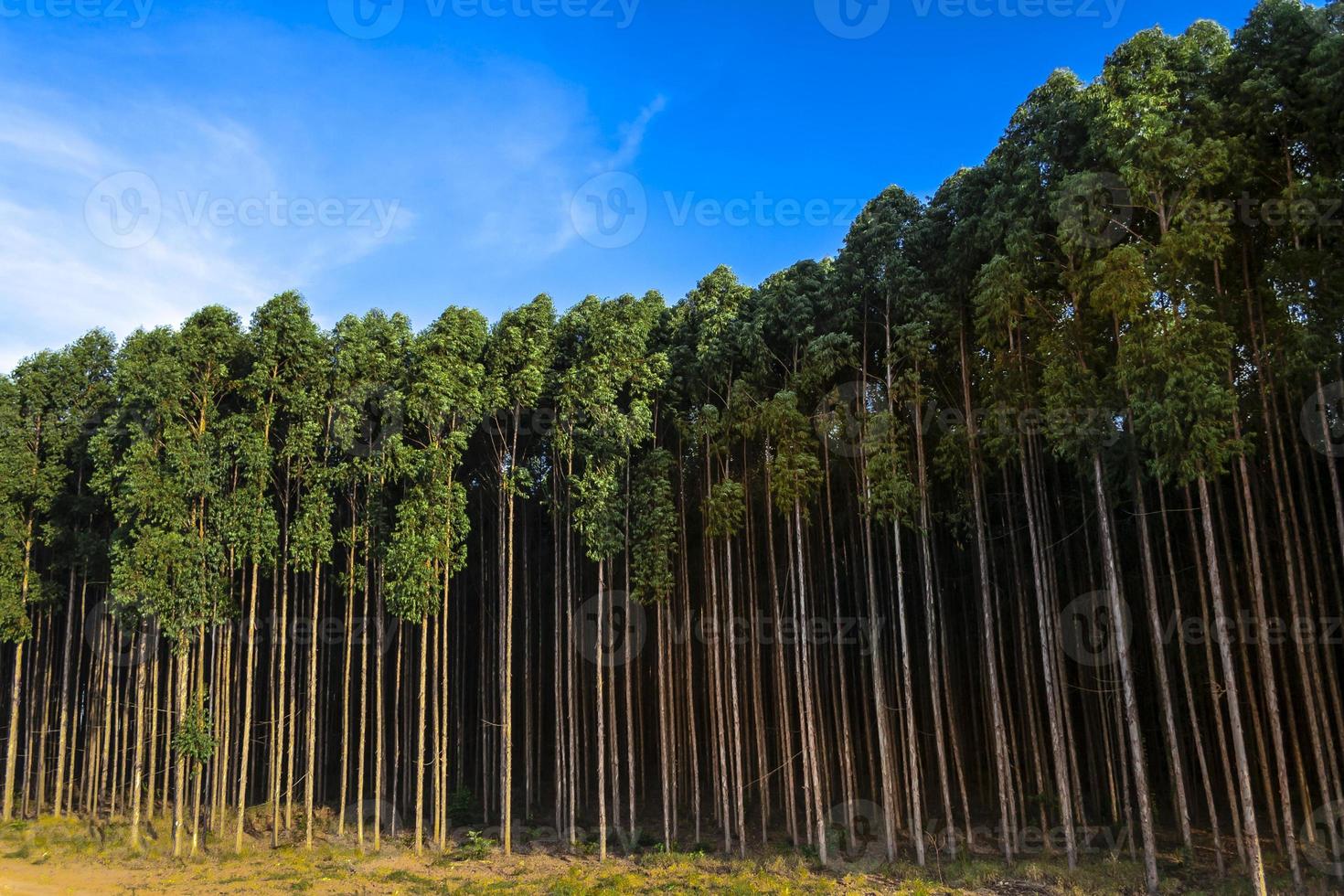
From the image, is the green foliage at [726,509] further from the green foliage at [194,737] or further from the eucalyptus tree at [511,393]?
the green foliage at [194,737]

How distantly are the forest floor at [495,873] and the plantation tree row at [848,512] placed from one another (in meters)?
0.59

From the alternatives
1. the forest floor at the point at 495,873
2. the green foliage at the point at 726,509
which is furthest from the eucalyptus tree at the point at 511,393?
the green foliage at the point at 726,509

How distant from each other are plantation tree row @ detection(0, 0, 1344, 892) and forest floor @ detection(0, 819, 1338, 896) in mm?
588

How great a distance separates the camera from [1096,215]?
1151 centimetres

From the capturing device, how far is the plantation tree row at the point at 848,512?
10.7m

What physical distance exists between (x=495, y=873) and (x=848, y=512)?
30.9 ft

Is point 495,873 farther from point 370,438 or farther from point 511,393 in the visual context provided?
point 511,393

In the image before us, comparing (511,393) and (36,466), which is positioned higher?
(511,393)

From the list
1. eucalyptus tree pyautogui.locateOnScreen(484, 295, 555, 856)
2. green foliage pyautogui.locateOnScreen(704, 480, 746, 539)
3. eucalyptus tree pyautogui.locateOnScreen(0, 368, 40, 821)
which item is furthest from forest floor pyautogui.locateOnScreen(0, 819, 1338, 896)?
green foliage pyautogui.locateOnScreen(704, 480, 746, 539)

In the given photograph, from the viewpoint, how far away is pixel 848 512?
16.8 metres

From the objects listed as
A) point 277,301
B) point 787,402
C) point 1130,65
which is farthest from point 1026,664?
point 277,301

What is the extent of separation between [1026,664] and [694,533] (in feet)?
24.7

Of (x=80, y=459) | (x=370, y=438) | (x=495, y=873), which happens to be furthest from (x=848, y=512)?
(x=80, y=459)

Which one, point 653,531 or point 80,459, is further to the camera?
point 80,459
